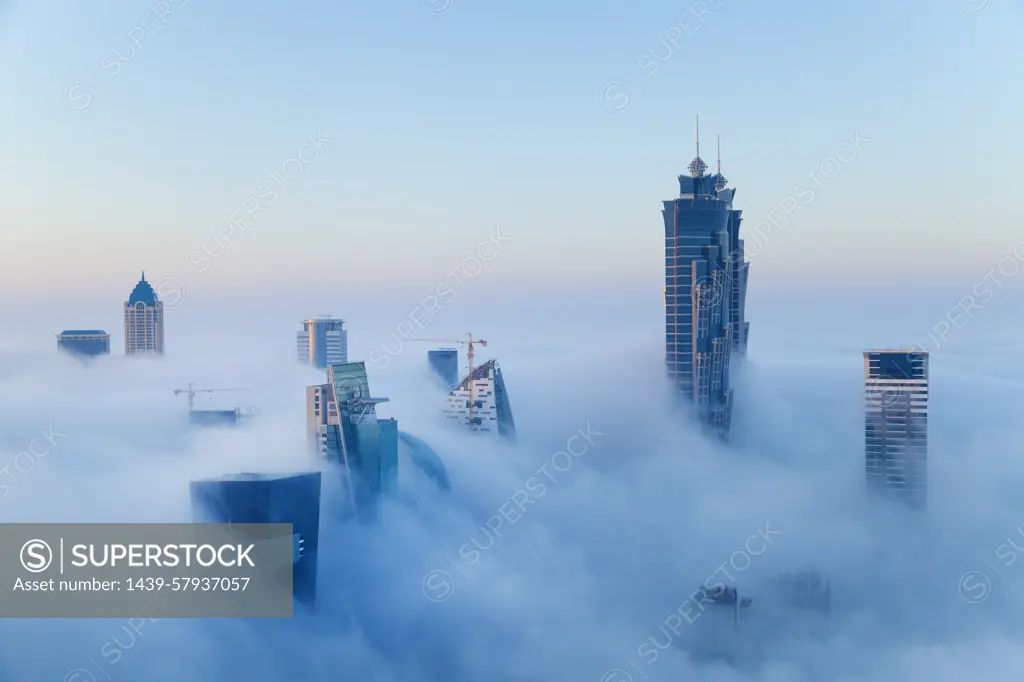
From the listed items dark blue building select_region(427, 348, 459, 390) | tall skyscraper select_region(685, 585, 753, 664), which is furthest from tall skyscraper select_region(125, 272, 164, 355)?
tall skyscraper select_region(685, 585, 753, 664)

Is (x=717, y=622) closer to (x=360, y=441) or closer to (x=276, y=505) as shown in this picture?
(x=360, y=441)

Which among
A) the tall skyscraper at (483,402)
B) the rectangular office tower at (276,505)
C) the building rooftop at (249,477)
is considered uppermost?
the tall skyscraper at (483,402)

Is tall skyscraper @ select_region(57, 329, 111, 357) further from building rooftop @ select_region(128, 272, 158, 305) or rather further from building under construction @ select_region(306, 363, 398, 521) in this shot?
building under construction @ select_region(306, 363, 398, 521)

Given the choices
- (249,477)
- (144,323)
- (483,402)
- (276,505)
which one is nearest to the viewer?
(276,505)

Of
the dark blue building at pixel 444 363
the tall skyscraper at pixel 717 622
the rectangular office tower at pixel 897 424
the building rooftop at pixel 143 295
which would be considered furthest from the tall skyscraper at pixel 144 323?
the rectangular office tower at pixel 897 424

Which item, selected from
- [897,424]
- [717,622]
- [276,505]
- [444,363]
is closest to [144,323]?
[444,363]

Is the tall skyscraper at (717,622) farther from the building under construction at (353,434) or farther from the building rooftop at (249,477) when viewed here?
the building rooftop at (249,477)
